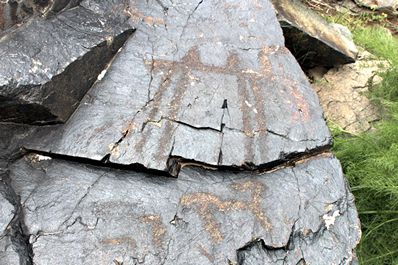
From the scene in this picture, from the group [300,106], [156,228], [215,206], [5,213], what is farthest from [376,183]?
[5,213]

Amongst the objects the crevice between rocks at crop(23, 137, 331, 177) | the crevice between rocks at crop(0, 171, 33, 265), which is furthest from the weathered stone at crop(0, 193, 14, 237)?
the crevice between rocks at crop(23, 137, 331, 177)

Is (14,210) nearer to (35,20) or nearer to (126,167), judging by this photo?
(126,167)

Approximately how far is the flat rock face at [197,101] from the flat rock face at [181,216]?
0.06m

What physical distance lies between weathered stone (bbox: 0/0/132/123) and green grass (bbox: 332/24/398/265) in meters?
1.02

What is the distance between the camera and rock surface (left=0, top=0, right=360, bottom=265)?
1383 millimetres

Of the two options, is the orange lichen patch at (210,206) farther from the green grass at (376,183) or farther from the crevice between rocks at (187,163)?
the green grass at (376,183)

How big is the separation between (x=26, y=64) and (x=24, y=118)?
0.50 feet

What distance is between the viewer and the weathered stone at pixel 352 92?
2.43 meters

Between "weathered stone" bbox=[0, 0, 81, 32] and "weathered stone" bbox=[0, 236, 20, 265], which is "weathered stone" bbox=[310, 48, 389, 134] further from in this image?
"weathered stone" bbox=[0, 236, 20, 265]

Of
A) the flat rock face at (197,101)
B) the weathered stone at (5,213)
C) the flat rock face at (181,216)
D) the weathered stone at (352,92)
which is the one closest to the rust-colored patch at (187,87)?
the flat rock face at (197,101)

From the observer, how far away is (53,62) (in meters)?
1.50

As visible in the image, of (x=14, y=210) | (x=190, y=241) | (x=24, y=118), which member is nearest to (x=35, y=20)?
(x=24, y=118)

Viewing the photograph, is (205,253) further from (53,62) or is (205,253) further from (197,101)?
(53,62)

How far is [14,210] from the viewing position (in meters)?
1.38
